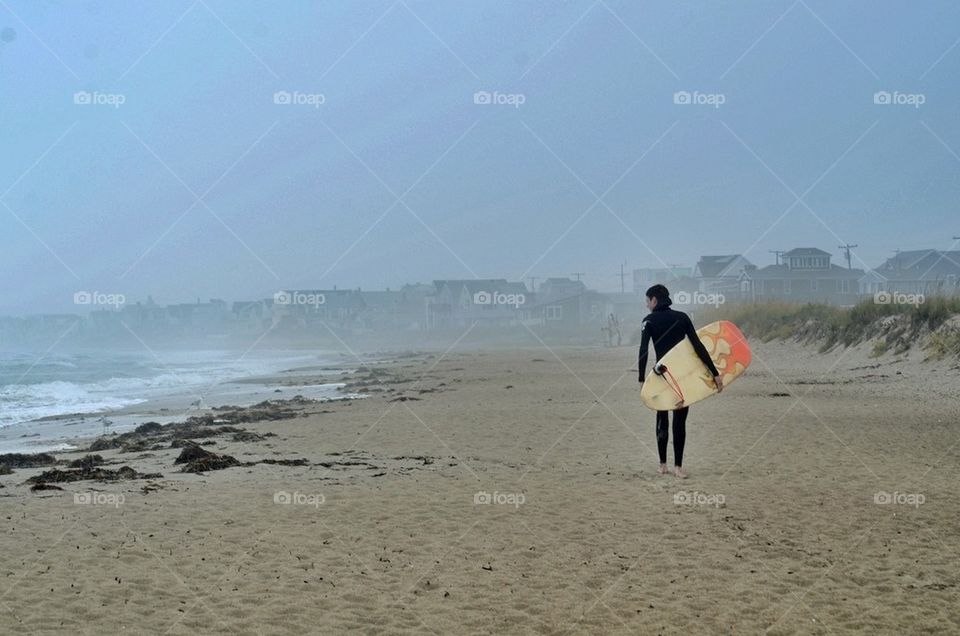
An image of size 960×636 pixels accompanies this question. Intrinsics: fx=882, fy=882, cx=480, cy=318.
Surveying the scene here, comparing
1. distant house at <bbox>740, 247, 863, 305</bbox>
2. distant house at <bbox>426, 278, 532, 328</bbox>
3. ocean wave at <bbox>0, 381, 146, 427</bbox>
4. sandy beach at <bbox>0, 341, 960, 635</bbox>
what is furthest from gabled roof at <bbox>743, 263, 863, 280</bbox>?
sandy beach at <bbox>0, 341, 960, 635</bbox>

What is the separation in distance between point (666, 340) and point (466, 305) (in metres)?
97.2

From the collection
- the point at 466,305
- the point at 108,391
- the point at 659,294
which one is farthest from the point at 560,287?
the point at 659,294

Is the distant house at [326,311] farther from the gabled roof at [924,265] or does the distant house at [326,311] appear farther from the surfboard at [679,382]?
the surfboard at [679,382]

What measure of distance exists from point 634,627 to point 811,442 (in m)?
8.00

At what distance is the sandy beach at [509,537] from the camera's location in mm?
5531

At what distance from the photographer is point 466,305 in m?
107

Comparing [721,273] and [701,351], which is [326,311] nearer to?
[721,273]

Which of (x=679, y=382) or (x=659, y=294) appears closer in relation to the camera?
(x=679, y=382)

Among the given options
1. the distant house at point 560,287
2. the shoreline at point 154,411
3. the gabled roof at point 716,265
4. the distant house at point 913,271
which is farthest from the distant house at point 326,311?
the shoreline at point 154,411

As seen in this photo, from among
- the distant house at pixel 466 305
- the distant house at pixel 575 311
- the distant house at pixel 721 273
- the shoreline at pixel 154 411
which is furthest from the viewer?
the distant house at pixel 466 305

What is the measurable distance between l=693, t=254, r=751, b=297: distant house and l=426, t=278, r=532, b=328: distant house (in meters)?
26.0

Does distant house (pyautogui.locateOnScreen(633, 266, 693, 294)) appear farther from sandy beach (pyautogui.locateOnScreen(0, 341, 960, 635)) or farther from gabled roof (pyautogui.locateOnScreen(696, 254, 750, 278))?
sandy beach (pyautogui.locateOnScreen(0, 341, 960, 635))

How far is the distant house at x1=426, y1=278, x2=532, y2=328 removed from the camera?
10156 centimetres

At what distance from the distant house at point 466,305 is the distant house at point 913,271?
1550 inches
